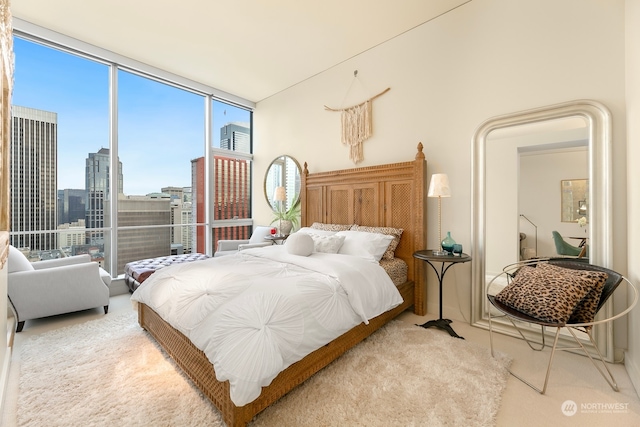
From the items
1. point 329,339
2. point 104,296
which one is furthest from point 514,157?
point 104,296

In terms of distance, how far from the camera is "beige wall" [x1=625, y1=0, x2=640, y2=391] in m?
1.85

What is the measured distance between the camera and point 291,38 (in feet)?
11.1

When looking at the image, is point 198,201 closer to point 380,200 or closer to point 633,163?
point 380,200

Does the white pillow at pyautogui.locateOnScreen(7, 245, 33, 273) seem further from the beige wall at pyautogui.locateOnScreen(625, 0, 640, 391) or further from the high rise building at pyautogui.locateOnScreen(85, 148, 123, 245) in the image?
the beige wall at pyautogui.locateOnScreen(625, 0, 640, 391)

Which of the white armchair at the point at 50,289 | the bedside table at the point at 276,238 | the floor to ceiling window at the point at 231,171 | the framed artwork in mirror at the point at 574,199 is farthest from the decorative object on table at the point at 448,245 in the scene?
the floor to ceiling window at the point at 231,171

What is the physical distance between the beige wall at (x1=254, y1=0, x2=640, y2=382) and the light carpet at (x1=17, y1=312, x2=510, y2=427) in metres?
1.03

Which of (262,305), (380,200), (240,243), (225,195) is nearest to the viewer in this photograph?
(262,305)

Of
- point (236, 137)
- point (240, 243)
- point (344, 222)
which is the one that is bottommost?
point (240, 243)

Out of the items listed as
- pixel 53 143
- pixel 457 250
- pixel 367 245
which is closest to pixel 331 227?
pixel 367 245

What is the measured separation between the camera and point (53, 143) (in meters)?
3.54

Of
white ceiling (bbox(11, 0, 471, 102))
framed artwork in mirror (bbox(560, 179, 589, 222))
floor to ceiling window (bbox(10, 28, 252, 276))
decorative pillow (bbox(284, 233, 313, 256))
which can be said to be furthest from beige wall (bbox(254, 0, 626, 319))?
floor to ceiling window (bbox(10, 28, 252, 276))

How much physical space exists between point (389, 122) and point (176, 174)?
3.56 m

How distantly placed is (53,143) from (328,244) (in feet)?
12.3

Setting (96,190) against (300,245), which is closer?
(300,245)
